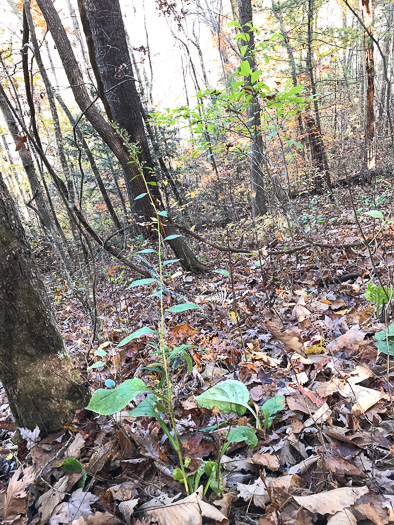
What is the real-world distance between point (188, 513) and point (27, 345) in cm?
102

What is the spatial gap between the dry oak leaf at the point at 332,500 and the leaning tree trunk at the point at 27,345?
1.16m

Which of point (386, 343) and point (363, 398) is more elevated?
point (386, 343)

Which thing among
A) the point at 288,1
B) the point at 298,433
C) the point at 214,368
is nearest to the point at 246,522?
the point at 298,433

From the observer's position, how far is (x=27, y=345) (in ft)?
4.87

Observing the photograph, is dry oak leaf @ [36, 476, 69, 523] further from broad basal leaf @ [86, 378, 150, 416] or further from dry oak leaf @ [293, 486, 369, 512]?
dry oak leaf @ [293, 486, 369, 512]

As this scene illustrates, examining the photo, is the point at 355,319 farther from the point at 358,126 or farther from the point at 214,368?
the point at 358,126

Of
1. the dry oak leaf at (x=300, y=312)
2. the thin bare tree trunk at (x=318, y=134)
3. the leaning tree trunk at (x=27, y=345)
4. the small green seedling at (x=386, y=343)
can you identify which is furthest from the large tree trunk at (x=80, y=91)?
the thin bare tree trunk at (x=318, y=134)

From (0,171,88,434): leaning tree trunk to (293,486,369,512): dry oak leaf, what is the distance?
1157 mm

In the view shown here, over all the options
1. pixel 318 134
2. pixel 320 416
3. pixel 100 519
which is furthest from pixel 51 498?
pixel 318 134

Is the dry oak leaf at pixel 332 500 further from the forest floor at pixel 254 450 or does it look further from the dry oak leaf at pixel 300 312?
the dry oak leaf at pixel 300 312

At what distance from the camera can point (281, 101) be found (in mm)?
3031

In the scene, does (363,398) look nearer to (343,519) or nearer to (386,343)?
(386,343)

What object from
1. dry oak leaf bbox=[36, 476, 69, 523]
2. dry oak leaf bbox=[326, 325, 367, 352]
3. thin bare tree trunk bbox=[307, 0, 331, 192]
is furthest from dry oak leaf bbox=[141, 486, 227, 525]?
thin bare tree trunk bbox=[307, 0, 331, 192]

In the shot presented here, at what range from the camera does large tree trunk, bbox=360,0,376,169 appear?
23.6 ft
